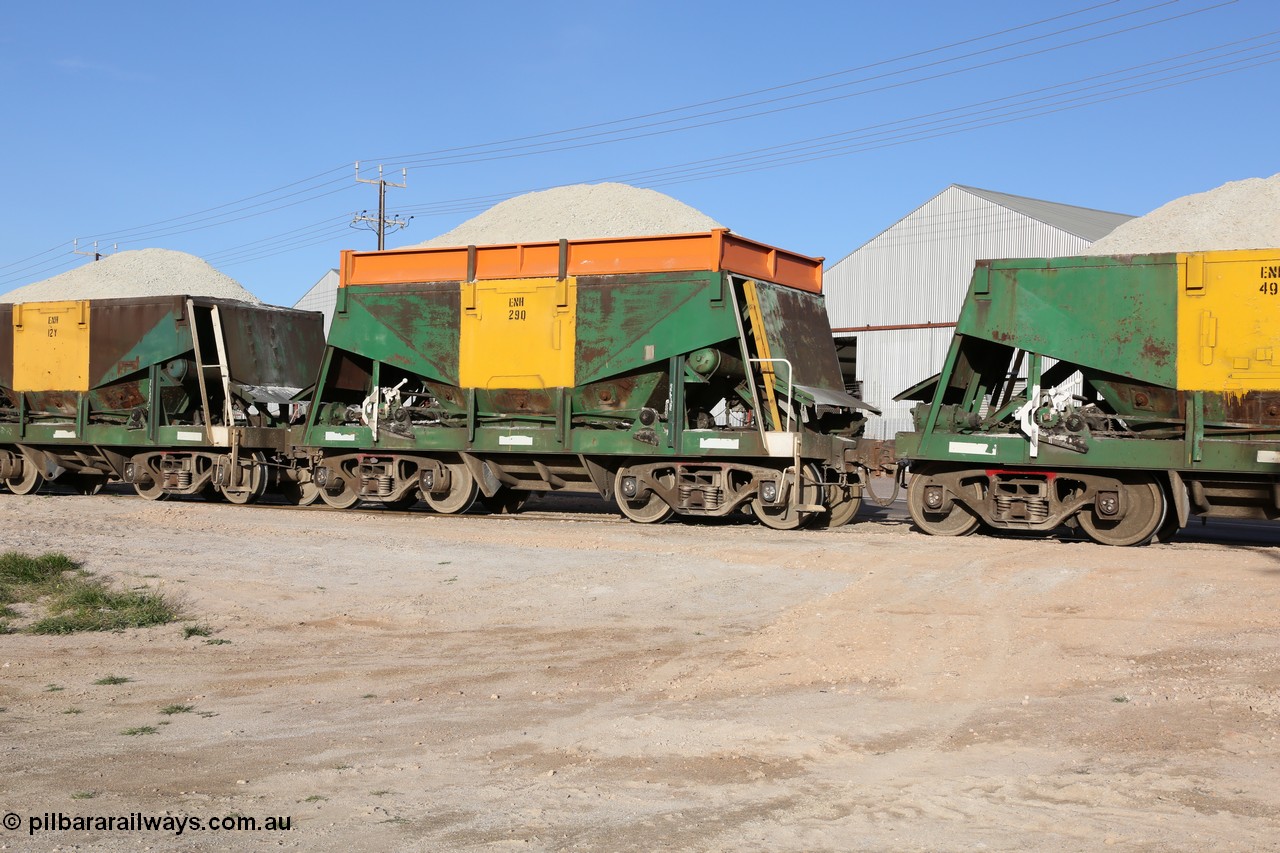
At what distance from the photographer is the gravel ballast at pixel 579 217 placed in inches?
2918

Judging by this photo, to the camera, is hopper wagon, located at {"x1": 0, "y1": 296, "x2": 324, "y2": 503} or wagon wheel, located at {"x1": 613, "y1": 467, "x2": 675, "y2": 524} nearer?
wagon wheel, located at {"x1": 613, "y1": 467, "x2": 675, "y2": 524}

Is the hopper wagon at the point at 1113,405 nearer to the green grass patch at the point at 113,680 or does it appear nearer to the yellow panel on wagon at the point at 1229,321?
the yellow panel on wagon at the point at 1229,321

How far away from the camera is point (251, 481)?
19.1 metres

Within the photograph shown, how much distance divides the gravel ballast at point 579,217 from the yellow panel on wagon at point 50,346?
50.8 meters

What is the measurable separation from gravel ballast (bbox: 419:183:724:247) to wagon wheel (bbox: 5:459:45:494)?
2019 inches

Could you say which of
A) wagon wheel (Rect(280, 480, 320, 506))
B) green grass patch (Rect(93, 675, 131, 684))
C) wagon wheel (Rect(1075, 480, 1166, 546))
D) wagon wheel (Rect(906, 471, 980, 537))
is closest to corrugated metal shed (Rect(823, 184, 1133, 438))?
wagon wheel (Rect(280, 480, 320, 506))

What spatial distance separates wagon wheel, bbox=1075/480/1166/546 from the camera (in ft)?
43.2

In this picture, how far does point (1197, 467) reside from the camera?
41.9 feet

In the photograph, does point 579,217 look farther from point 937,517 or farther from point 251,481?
point 937,517

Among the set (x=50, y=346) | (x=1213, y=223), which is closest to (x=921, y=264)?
(x=1213, y=223)

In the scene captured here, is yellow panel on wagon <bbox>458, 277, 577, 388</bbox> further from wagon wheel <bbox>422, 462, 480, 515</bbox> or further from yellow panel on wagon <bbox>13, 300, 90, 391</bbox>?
yellow panel on wagon <bbox>13, 300, 90, 391</bbox>

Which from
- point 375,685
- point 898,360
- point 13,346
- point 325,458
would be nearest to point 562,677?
point 375,685

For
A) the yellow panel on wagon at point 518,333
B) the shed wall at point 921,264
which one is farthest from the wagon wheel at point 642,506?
the shed wall at point 921,264

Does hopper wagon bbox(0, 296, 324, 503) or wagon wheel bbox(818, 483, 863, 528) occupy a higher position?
hopper wagon bbox(0, 296, 324, 503)
